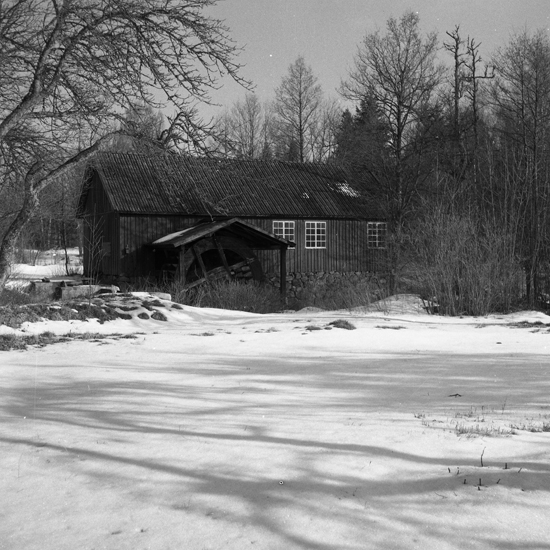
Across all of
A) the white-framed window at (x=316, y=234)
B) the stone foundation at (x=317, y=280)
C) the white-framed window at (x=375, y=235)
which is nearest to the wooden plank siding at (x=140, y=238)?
the stone foundation at (x=317, y=280)

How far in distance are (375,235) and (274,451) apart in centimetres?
2766

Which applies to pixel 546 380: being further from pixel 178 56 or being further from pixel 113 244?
pixel 113 244

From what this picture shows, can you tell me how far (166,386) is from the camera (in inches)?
252

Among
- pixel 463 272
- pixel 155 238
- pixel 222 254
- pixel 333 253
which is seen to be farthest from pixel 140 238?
pixel 463 272

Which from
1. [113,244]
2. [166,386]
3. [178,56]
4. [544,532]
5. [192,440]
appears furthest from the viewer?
[113,244]

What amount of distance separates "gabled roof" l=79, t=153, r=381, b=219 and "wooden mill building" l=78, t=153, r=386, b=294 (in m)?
0.05

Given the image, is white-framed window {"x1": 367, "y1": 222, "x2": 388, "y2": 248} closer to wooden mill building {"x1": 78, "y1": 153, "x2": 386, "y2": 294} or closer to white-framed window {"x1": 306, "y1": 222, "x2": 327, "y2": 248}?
wooden mill building {"x1": 78, "y1": 153, "x2": 386, "y2": 294}

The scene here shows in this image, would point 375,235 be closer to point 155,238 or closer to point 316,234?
point 316,234

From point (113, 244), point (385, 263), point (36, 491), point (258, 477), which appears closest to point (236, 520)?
point (258, 477)

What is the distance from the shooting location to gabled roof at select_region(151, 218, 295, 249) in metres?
24.2

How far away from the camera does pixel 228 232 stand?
2617 cm

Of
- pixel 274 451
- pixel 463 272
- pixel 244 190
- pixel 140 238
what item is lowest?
pixel 274 451

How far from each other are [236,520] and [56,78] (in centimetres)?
787

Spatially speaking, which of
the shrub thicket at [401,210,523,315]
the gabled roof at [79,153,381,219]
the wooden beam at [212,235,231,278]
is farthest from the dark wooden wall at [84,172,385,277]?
the shrub thicket at [401,210,523,315]
